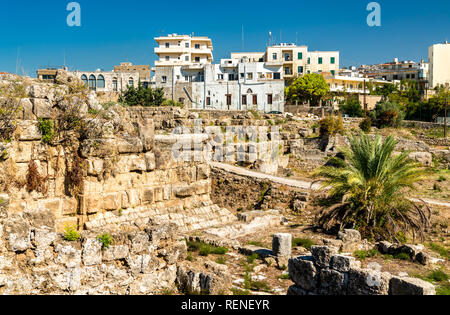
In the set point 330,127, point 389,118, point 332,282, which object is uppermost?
point 389,118

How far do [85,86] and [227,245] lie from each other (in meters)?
7.76

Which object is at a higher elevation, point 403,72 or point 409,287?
point 403,72

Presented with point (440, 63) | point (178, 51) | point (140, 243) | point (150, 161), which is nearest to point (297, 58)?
point (178, 51)

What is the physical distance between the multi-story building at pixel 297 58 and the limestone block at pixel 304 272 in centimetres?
4565

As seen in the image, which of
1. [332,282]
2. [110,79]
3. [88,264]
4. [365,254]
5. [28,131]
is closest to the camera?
[332,282]

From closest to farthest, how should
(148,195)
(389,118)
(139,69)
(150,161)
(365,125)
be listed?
(148,195), (150,161), (365,125), (389,118), (139,69)

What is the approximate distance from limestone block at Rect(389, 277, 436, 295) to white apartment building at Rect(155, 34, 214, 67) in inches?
1915

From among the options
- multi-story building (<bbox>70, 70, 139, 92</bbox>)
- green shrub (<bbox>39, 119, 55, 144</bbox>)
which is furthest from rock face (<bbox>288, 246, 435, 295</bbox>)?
multi-story building (<bbox>70, 70, 139, 92</bbox>)

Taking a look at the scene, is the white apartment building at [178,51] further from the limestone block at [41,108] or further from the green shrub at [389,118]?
the limestone block at [41,108]

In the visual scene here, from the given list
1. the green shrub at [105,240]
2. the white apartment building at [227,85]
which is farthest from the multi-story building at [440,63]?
the green shrub at [105,240]

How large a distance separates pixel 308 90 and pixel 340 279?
40645 mm

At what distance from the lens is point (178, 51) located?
53219 mm

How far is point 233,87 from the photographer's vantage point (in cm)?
4453

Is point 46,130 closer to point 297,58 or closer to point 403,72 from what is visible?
point 297,58
